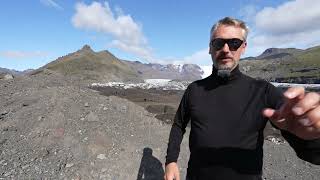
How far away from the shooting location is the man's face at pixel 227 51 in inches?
167

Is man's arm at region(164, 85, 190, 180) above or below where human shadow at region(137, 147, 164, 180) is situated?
above

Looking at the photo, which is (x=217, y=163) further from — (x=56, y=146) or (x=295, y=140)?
(x=56, y=146)

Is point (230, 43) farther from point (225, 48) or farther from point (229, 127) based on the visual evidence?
point (229, 127)

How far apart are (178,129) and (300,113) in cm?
306

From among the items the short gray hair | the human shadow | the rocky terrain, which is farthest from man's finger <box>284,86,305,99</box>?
the human shadow

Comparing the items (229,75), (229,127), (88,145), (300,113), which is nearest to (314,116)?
(300,113)

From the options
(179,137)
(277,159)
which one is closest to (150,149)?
(277,159)

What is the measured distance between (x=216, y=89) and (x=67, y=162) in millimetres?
8691

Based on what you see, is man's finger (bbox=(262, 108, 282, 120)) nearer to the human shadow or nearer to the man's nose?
the man's nose

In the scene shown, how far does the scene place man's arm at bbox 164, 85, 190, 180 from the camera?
4.45 meters

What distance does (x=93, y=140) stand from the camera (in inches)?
524

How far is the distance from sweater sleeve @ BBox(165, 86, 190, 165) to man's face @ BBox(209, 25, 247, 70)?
508 millimetres

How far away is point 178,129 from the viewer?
468cm

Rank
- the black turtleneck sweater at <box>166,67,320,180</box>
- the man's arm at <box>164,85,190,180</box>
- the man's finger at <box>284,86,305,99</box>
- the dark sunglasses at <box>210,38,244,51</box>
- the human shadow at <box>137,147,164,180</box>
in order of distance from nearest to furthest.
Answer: the man's finger at <box>284,86,305,99</box> < the black turtleneck sweater at <box>166,67,320,180</box> < the dark sunglasses at <box>210,38,244,51</box> < the man's arm at <box>164,85,190,180</box> < the human shadow at <box>137,147,164,180</box>
